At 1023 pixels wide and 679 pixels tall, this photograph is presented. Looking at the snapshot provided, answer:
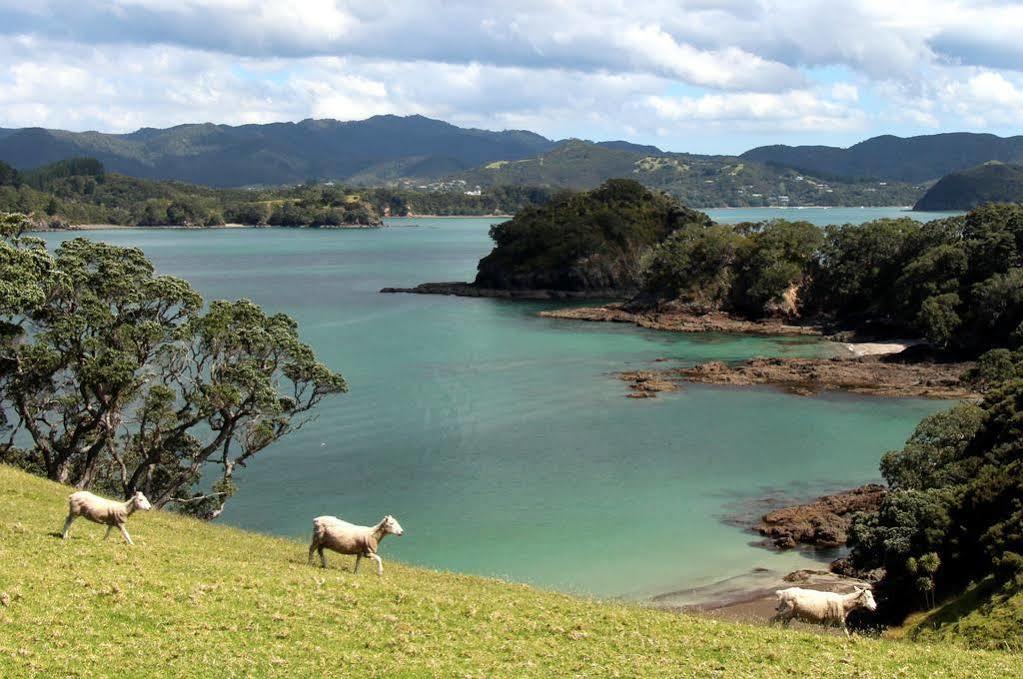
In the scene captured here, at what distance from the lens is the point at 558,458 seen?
49.5 m

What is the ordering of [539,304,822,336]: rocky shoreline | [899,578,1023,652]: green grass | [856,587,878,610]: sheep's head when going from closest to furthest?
[899,578,1023,652]: green grass → [856,587,878,610]: sheep's head → [539,304,822,336]: rocky shoreline

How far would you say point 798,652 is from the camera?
16031 millimetres

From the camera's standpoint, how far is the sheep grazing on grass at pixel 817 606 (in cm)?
2139

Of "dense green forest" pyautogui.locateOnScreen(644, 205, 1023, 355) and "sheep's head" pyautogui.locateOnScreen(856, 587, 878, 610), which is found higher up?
"dense green forest" pyautogui.locateOnScreen(644, 205, 1023, 355)

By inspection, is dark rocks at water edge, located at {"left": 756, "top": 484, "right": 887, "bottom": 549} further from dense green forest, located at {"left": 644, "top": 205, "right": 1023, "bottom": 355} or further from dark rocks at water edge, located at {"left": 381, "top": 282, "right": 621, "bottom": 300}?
dark rocks at water edge, located at {"left": 381, "top": 282, "right": 621, "bottom": 300}

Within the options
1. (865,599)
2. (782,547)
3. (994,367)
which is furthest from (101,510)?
(994,367)

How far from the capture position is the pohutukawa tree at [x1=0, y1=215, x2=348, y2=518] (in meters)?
32.0

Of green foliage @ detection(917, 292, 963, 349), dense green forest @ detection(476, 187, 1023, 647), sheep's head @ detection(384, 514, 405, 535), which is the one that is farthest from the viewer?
green foliage @ detection(917, 292, 963, 349)

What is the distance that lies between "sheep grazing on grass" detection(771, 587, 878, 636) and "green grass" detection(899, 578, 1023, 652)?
1865 mm

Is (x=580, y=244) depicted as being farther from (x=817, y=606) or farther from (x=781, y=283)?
(x=817, y=606)

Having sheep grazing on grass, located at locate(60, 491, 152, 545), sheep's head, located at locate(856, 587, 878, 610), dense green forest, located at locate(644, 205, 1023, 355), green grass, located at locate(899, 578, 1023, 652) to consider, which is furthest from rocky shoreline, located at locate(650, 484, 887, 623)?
dense green forest, located at locate(644, 205, 1023, 355)

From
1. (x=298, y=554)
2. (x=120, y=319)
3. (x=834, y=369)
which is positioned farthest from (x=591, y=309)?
(x=298, y=554)

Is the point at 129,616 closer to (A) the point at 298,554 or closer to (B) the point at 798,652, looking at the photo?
(A) the point at 298,554

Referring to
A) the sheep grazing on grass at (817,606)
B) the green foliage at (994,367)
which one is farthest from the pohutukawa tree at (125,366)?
the green foliage at (994,367)
